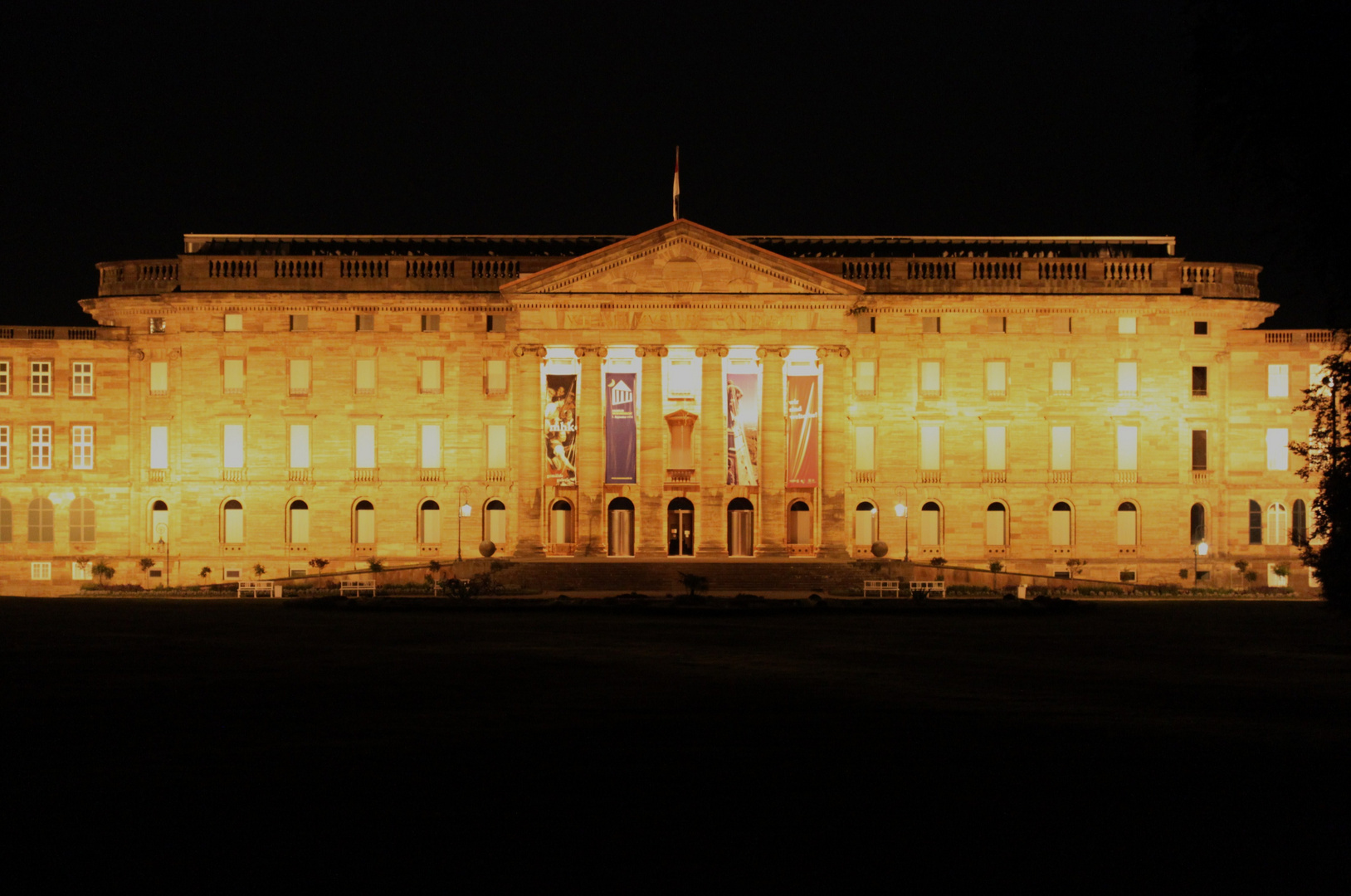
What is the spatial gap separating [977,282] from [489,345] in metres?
21.6

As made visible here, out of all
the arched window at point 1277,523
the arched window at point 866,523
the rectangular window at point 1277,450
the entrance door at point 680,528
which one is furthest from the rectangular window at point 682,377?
the arched window at point 1277,523

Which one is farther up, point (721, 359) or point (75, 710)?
point (721, 359)

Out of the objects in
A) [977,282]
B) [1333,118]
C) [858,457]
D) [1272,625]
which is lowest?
[1272,625]

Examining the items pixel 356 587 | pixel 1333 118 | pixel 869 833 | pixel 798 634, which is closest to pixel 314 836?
pixel 869 833

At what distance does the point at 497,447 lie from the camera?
2456 inches

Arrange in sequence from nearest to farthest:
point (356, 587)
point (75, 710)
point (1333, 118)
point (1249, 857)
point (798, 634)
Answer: point (1249, 857)
point (1333, 118)
point (75, 710)
point (798, 634)
point (356, 587)

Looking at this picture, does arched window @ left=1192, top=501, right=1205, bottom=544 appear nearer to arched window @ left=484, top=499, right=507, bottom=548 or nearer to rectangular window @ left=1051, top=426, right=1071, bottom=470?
rectangular window @ left=1051, top=426, right=1071, bottom=470

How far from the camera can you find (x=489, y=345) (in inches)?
2454

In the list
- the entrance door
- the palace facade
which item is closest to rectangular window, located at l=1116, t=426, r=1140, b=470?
the palace facade

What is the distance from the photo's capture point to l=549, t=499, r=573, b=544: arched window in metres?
61.3

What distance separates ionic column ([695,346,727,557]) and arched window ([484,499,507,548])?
874cm

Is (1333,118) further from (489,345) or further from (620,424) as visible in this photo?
(489,345)

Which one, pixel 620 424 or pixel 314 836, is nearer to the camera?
pixel 314 836


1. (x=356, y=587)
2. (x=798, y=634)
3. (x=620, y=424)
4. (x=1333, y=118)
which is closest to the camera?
(x=1333, y=118)
